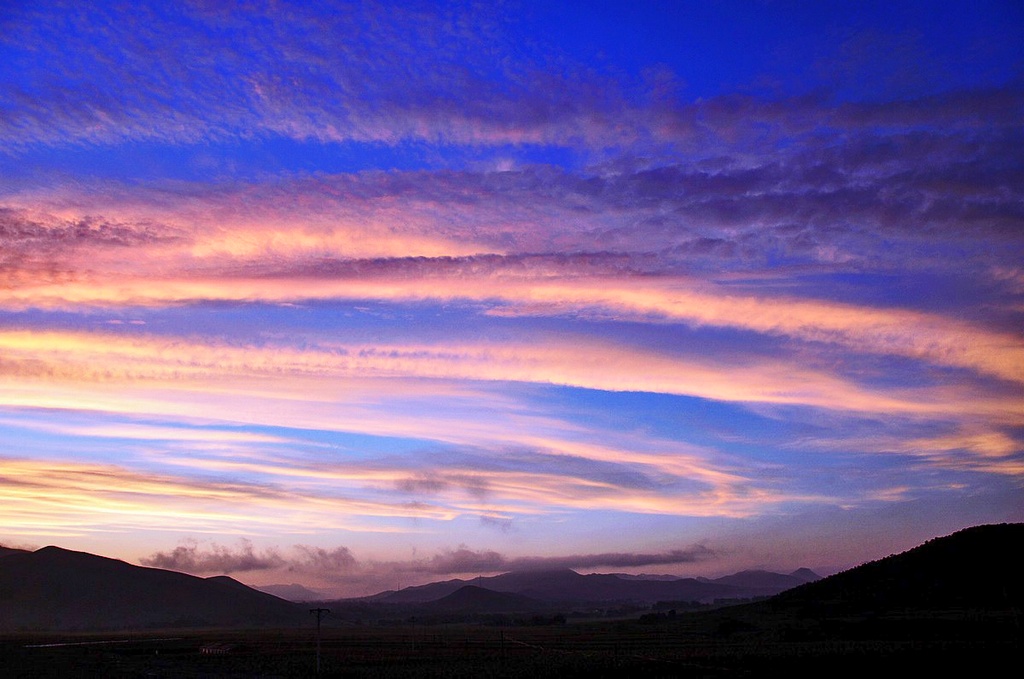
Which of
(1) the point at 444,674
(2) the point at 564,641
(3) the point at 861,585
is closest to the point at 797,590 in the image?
(3) the point at 861,585

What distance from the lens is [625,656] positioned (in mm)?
68625

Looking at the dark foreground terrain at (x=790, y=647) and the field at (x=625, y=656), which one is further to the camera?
the dark foreground terrain at (x=790, y=647)

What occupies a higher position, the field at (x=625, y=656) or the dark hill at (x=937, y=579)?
the dark hill at (x=937, y=579)

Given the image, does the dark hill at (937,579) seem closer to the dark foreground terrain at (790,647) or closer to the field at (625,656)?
the dark foreground terrain at (790,647)

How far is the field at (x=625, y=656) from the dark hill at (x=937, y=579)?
8.52 metres

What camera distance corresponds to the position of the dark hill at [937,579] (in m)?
88.2

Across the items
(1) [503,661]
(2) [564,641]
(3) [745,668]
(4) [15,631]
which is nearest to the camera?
(3) [745,668]

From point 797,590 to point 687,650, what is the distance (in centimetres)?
5367

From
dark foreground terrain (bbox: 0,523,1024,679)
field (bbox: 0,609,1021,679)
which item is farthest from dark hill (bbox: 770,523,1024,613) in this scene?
field (bbox: 0,609,1021,679)

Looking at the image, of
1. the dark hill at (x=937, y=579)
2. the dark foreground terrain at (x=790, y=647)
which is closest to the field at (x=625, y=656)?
the dark foreground terrain at (x=790, y=647)

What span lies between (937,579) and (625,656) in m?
45.9

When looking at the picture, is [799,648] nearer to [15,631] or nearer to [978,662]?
[978,662]

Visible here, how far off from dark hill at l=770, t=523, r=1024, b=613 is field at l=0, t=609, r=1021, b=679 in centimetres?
852

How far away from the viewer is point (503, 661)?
66.7m
